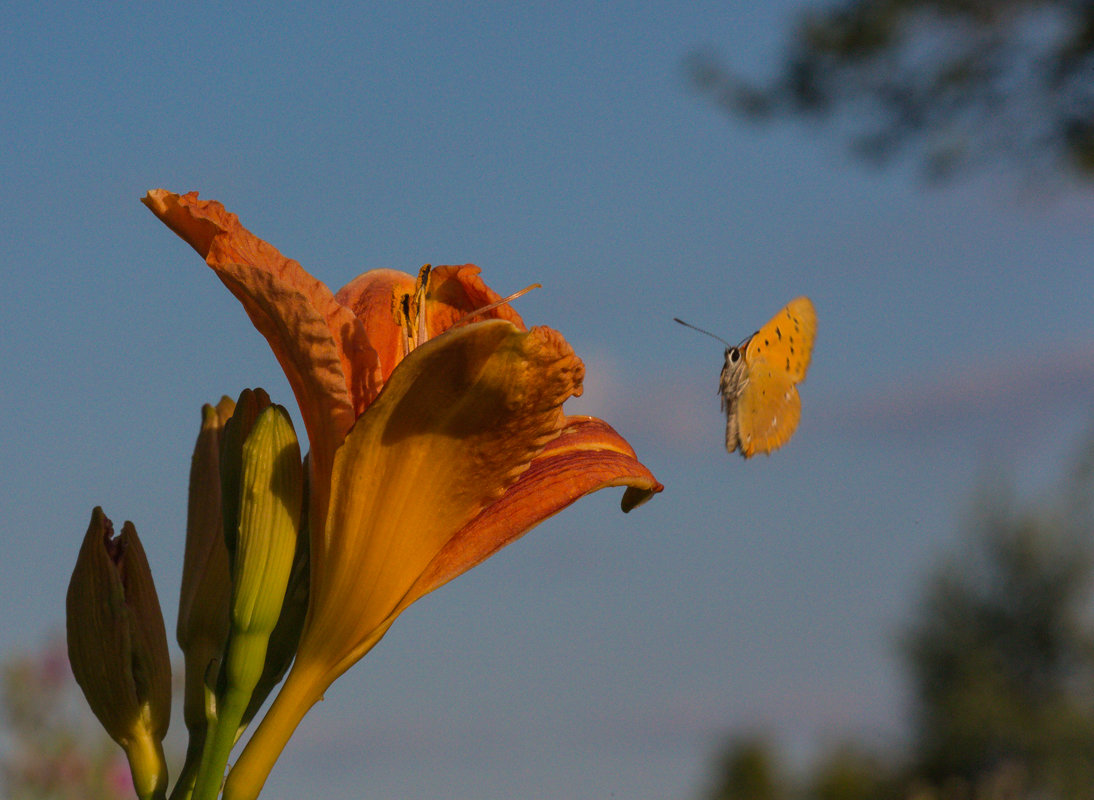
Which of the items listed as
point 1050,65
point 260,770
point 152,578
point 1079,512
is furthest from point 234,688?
point 1079,512

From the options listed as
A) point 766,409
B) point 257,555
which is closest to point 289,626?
point 257,555

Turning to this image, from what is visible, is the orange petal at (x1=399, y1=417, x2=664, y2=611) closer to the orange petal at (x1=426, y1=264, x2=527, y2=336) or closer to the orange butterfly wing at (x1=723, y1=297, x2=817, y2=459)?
the orange petal at (x1=426, y1=264, x2=527, y2=336)

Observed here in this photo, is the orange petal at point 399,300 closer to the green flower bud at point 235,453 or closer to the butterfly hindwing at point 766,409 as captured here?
the green flower bud at point 235,453

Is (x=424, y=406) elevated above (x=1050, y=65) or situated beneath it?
situated beneath

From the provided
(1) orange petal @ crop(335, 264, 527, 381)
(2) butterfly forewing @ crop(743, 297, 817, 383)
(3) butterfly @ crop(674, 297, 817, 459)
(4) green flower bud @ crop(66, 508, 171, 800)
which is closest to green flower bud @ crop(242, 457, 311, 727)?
(4) green flower bud @ crop(66, 508, 171, 800)

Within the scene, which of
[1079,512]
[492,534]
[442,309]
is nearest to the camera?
[492,534]

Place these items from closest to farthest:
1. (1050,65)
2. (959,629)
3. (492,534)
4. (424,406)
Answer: (424,406) → (492,534) → (1050,65) → (959,629)

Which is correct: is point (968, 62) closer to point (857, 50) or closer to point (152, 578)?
point (857, 50)
